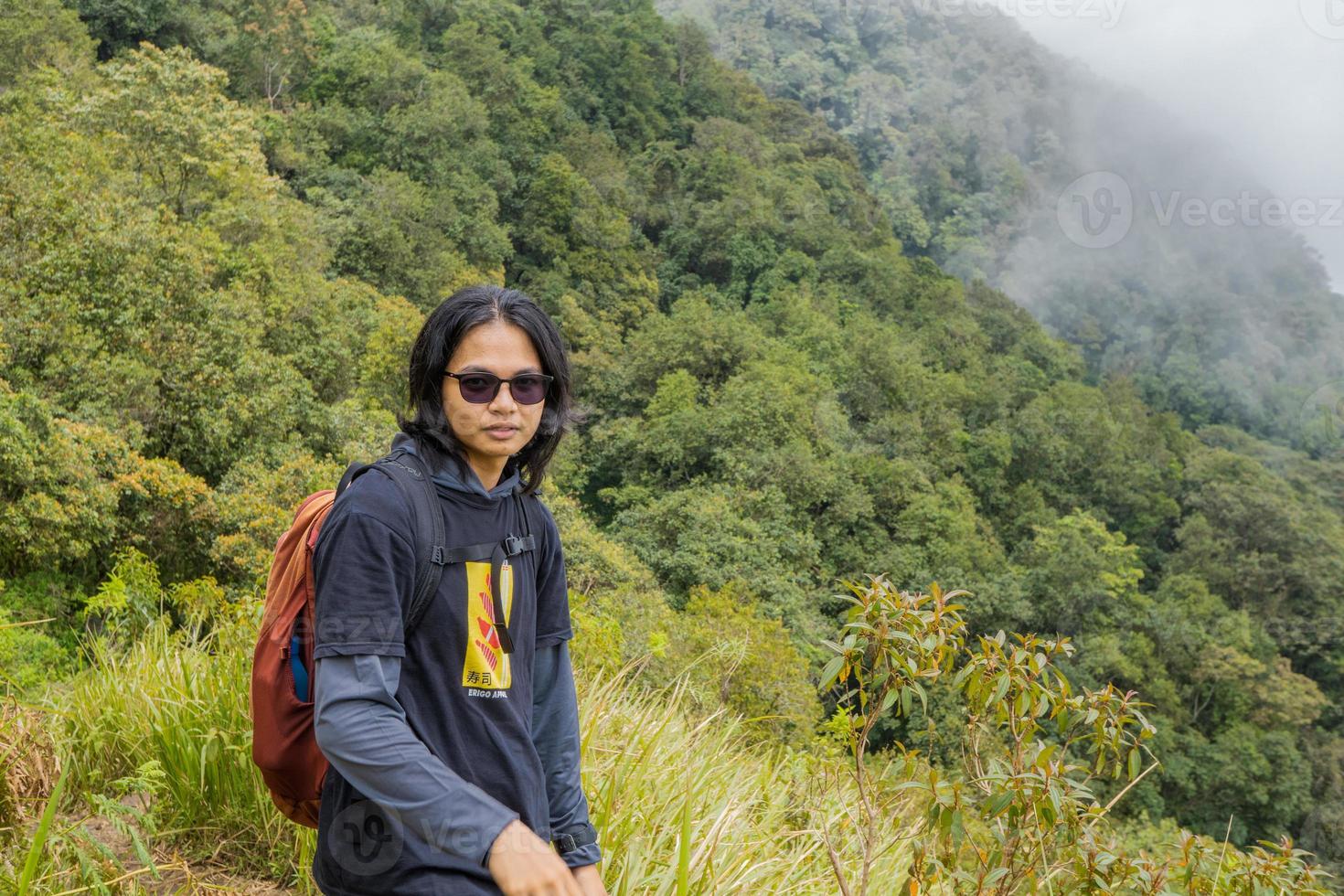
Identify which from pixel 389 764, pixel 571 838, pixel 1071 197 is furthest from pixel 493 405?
pixel 1071 197

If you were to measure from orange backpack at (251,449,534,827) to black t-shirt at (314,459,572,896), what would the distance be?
0.7 inches

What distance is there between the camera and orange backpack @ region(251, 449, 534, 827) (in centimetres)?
114

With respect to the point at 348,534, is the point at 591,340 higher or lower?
lower

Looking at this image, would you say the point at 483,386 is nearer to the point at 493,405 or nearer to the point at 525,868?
the point at 493,405

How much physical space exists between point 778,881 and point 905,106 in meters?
77.8

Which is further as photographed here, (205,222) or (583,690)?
(205,222)

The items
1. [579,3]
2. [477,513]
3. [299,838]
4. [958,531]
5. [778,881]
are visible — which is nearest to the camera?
[477,513]

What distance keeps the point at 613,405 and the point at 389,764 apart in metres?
25.6

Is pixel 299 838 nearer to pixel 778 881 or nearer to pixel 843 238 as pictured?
pixel 778 881

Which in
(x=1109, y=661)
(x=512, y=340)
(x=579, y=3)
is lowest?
(x=1109, y=661)

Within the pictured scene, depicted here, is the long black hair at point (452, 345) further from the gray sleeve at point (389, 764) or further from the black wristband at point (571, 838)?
the black wristband at point (571, 838)

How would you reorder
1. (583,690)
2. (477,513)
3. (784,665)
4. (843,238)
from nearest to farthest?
1. (477,513)
2. (583,690)
3. (784,665)
4. (843,238)

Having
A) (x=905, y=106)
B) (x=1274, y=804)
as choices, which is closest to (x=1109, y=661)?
(x=1274, y=804)

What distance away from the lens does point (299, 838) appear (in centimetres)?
203
